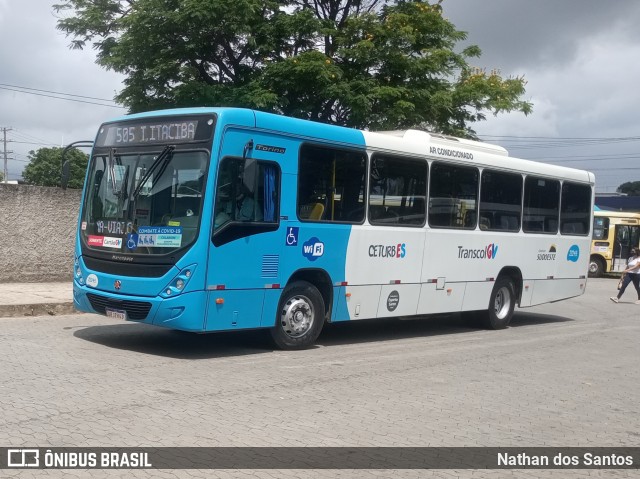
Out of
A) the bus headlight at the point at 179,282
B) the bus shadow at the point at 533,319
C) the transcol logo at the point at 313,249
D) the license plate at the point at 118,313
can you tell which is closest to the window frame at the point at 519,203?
the bus shadow at the point at 533,319

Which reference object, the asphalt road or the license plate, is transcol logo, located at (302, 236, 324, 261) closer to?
the asphalt road

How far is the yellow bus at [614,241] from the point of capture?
3550cm

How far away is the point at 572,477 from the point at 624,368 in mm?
5872

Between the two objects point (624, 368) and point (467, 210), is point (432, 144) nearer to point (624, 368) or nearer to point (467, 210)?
point (467, 210)

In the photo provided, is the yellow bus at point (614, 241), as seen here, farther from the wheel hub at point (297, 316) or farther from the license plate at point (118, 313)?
the license plate at point (118, 313)

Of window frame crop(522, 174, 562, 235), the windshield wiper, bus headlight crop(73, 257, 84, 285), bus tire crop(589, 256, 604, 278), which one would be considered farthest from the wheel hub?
bus tire crop(589, 256, 604, 278)

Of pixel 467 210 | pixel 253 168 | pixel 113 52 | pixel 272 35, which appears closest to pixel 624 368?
pixel 467 210

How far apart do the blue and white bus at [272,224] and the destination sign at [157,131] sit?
0.06 ft

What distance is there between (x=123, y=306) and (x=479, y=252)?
22.9 ft

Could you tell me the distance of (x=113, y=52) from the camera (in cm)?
2144

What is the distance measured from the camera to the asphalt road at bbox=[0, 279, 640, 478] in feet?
21.6

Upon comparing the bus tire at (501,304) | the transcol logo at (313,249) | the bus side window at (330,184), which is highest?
the bus side window at (330,184)

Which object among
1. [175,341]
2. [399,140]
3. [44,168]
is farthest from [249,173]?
[44,168]

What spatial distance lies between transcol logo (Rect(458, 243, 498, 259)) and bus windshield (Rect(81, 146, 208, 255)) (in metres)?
5.78
